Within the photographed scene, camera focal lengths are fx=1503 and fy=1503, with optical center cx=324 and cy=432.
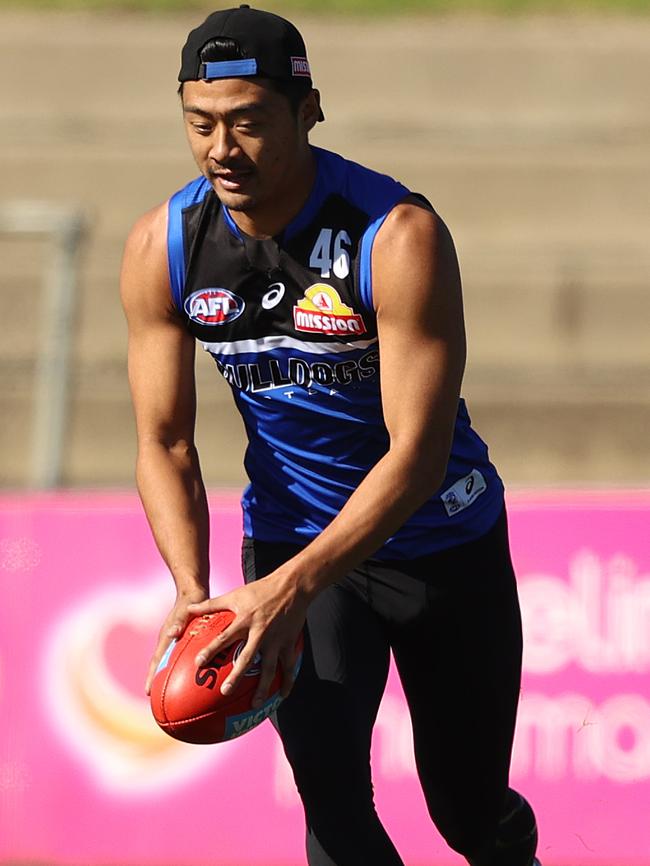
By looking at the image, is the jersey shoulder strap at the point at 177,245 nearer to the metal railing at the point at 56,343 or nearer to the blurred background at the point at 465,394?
the blurred background at the point at 465,394

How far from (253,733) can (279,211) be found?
9.09 ft

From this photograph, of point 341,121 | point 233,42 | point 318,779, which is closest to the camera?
point 233,42

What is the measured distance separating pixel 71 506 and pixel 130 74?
8.04 meters

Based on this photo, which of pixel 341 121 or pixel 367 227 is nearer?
pixel 367 227

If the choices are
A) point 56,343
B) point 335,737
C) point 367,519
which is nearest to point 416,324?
point 367,519

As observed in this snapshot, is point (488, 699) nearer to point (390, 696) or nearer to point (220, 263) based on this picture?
point (220, 263)

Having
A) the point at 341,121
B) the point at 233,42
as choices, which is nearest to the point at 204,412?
the point at 341,121

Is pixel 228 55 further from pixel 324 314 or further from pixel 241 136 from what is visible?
pixel 324 314

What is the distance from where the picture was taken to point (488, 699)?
3986 millimetres

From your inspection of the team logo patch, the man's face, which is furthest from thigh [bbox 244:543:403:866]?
the man's face

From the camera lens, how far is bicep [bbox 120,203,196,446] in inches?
141

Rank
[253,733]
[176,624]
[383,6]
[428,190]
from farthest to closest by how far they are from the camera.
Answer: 1. [383,6]
2. [428,190]
3. [253,733]
4. [176,624]

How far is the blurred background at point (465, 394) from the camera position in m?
5.67

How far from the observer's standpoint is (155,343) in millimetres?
3654
